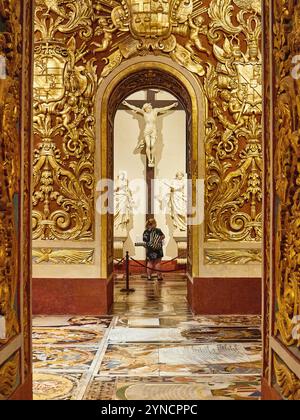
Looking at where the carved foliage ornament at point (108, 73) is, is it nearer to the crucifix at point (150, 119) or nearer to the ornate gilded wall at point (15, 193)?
the ornate gilded wall at point (15, 193)

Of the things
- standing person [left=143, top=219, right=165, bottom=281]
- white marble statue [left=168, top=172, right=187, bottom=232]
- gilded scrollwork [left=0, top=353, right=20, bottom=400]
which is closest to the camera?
gilded scrollwork [left=0, top=353, right=20, bottom=400]

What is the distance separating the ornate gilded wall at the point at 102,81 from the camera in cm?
912

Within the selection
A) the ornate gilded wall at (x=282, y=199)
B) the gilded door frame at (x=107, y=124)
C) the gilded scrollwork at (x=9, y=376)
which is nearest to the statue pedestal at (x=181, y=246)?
the gilded door frame at (x=107, y=124)

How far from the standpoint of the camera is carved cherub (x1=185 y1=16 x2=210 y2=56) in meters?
9.16

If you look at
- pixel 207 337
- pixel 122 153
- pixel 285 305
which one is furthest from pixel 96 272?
pixel 122 153

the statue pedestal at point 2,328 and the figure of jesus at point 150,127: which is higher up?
the figure of jesus at point 150,127

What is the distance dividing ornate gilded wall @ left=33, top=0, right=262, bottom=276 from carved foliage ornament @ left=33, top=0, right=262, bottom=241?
0.02 metres

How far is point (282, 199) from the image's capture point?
11.2 ft

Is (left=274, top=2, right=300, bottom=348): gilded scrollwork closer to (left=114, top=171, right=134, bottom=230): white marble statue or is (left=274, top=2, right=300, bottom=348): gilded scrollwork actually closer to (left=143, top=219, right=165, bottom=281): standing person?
(left=143, top=219, right=165, bottom=281): standing person

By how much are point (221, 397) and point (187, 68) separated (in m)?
5.97

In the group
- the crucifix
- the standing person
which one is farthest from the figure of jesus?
the standing person

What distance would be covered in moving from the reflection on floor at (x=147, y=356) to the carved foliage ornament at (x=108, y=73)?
1580 mm

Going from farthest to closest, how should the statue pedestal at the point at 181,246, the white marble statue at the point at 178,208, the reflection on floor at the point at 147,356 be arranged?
the white marble statue at the point at 178,208
the statue pedestal at the point at 181,246
the reflection on floor at the point at 147,356

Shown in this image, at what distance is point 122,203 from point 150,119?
8.82 feet
